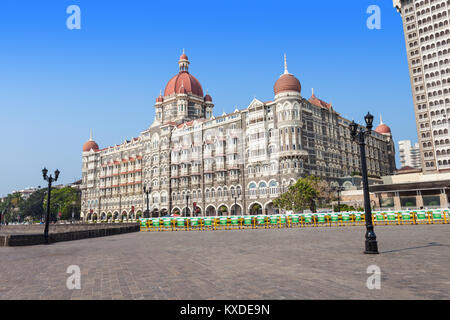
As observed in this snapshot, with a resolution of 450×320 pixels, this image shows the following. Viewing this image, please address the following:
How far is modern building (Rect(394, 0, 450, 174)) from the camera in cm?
6531

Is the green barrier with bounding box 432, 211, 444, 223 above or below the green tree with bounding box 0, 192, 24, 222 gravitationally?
below

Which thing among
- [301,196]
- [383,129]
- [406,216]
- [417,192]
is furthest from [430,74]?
[406,216]

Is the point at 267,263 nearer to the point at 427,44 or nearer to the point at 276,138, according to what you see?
the point at 276,138

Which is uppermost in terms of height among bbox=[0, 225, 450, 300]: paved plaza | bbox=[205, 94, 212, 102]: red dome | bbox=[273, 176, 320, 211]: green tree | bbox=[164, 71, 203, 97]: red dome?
bbox=[164, 71, 203, 97]: red dome

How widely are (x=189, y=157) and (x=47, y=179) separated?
4324 cm

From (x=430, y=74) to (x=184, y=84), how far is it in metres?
54.1

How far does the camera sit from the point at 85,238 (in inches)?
907

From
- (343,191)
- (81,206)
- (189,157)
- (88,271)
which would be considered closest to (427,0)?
(343,191)

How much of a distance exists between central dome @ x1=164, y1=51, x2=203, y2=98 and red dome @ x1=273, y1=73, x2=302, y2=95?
97.2ft

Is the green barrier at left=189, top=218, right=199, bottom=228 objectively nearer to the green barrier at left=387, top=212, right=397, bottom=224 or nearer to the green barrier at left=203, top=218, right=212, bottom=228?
the green barrier at left=203, top=218, right=212, bottom=228

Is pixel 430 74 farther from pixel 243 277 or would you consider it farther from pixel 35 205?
pixel 35 205

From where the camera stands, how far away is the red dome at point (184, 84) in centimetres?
7844

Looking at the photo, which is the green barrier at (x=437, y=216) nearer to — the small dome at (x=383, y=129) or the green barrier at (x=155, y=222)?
the green barrier at (x=155, y=222)

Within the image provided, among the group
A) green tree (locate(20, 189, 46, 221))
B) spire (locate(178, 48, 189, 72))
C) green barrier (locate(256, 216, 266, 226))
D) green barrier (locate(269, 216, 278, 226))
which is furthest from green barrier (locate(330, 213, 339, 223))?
green tree (locate(20, 189, 46, 221))
